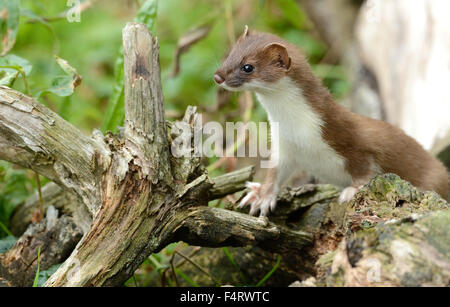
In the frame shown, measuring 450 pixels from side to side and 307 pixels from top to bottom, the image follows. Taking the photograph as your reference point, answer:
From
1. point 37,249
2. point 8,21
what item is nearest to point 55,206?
point 37,249

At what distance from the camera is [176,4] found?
5.95 metres

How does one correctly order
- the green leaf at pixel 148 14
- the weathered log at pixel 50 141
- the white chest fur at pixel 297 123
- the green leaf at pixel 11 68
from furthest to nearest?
the green leaf at pixel 148 14
the white chest fur at pixel 297 123
the green leaf at pixel 11 68
the weathered log at pixel 50 141

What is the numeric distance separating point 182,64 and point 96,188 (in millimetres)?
3555

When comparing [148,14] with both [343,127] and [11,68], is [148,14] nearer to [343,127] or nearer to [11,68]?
[11,68]

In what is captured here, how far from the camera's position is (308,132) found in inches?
104

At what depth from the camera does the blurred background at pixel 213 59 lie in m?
2.74

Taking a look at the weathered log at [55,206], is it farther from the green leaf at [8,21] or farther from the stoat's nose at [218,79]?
the stoat's nose at [218,79]

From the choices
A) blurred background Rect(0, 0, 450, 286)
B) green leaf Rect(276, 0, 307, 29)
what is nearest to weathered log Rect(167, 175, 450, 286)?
blurred background Rect(0, 0, 450, 286)

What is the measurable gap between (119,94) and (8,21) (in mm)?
643

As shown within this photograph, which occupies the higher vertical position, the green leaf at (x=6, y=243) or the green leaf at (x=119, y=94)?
the green leaf at (x=119, y=94)

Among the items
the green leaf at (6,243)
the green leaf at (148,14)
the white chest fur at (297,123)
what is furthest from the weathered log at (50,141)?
the green leaf at (148,14)

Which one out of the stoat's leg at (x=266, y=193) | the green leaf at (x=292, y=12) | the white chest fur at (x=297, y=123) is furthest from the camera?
the green leaf at (x=292, y=12)
